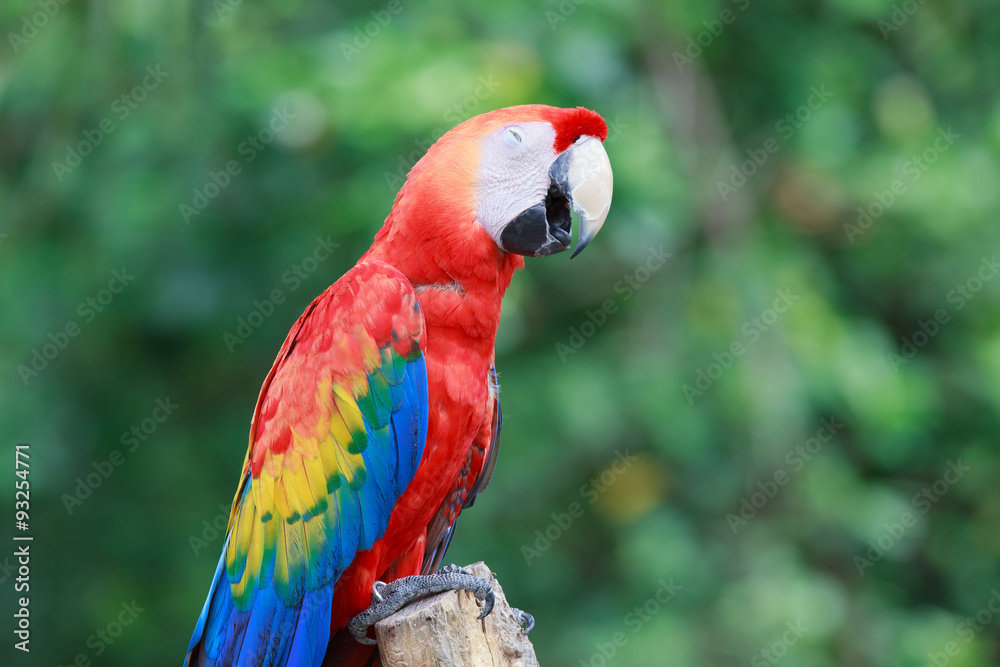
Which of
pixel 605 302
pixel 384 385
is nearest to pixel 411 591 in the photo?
pixel 384 385

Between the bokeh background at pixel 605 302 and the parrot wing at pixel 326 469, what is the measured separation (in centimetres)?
94

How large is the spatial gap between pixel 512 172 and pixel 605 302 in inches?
68.6

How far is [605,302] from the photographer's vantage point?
136 inches

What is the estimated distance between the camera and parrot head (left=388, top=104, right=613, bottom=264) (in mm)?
1751

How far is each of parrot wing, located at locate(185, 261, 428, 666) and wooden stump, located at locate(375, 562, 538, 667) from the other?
22cm

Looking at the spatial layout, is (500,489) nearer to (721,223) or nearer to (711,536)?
(711,536)

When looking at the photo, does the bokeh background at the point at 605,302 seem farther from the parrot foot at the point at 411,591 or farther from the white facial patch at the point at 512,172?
the parrot foot at the point at 411,591

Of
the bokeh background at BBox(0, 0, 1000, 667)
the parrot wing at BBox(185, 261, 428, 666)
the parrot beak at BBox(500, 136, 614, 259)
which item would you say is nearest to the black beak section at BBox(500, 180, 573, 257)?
the parrot beak at BBox(500, 136, 614, 259)

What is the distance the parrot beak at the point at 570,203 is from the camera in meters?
1.75

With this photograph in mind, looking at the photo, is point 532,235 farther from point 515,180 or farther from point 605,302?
point 605,302

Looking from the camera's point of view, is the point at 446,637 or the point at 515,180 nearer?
the point at 446,637

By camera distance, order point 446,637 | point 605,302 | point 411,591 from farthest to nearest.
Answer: point 605,302, point 411,591, point 446,637

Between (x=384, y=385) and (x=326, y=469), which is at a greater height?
(x=384, y=385)

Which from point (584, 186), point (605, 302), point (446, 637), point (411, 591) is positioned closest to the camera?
point (446, 637)
